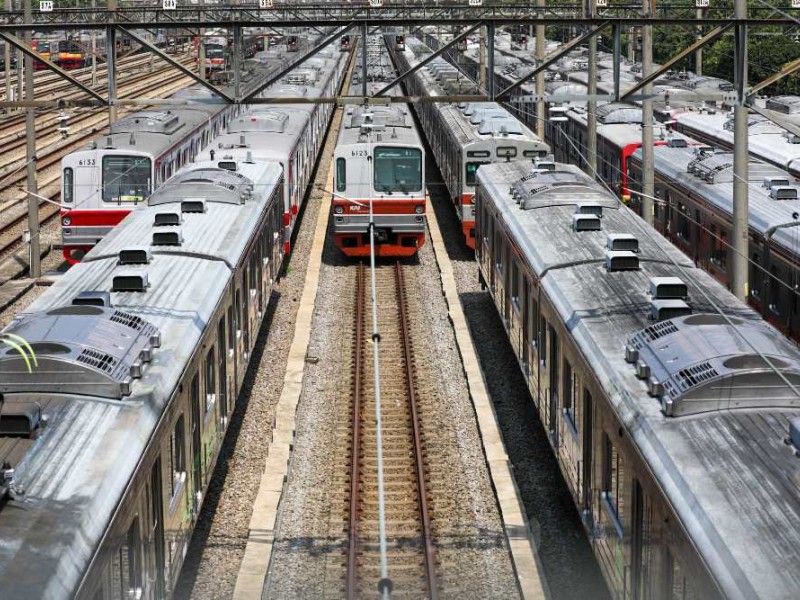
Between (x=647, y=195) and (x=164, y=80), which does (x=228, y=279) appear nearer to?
Result: (x=647, y=195)

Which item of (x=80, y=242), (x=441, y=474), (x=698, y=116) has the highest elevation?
(x=698, y=116)

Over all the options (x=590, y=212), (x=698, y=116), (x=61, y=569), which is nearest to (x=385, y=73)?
(x=698, y=116)

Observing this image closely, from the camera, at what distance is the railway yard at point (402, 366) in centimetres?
825

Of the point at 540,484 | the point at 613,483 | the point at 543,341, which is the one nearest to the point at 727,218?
the point at 543,341

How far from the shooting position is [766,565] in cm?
682

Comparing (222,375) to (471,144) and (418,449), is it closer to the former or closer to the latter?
(418,449)

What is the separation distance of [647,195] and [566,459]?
9.82 metres

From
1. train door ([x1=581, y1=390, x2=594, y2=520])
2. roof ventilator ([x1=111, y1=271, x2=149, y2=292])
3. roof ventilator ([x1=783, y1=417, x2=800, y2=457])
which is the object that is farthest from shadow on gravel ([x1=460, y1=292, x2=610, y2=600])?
roof ventilator ([x1=111, y1=271, x2=149, y2=292])

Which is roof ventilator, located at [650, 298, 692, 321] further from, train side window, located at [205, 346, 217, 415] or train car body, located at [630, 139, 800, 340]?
train side window, located at [205, 346, 217, 415]

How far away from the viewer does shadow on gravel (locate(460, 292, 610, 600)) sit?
12.2 m

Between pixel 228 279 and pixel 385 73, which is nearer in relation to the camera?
pixel 228 279

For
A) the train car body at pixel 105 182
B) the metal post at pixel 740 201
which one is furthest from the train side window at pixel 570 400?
the train car body at pixel 105 182

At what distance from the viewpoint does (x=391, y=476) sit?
575 inches

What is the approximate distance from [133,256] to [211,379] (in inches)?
71.5
